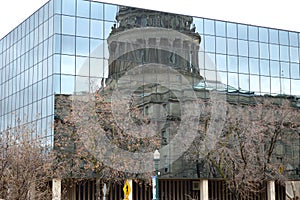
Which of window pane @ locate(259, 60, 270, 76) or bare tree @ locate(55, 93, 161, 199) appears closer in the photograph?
bare tree @ locate(55, 93, 161, 199)

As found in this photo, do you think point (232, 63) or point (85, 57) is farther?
point (232, 63)

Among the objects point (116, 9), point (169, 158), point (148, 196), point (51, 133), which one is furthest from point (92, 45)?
point (148, 196)

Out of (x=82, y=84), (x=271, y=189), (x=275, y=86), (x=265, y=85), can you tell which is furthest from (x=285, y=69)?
(x=82, y=84)

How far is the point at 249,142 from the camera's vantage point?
43406mm

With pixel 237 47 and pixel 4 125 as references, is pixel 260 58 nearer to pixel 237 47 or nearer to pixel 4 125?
pixel 237 47

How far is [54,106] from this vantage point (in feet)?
153

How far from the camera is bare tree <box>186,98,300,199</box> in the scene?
43.5 m

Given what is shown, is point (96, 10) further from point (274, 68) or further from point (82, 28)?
point (274, 68)

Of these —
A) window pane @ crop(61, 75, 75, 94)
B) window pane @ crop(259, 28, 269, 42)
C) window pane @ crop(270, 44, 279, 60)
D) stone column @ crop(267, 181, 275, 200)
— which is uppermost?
window pane @ crop(259, 28, 269, 42)

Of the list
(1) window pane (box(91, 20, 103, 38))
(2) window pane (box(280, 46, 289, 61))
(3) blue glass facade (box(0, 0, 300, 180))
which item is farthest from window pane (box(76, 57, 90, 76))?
(2) window pane (box(280, 46, 289, 61))

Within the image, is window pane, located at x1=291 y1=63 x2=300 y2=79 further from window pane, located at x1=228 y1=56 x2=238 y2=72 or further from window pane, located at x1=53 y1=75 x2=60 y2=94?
window pane, located at x1=53 y1=75 x2=60 y2=94

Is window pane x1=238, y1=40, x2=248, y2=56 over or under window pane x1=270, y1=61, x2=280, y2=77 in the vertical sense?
over

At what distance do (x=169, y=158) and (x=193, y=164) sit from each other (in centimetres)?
260

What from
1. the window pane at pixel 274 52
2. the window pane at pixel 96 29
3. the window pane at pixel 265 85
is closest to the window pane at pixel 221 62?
the window pane at pixel 265 85
